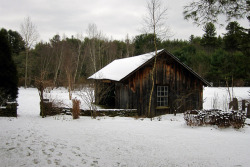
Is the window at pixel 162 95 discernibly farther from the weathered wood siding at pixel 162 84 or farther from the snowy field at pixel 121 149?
the snowy field at pixel 121 149

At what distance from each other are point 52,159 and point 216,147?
4.81 m

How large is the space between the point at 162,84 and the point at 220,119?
595 centimetres

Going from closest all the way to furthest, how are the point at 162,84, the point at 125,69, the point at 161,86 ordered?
1. the point at 162,84
2. the point at 161,86
3. the point at 125,69

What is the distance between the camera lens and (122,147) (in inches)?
208

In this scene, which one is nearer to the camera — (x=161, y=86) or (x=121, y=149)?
(x=121, y=149)

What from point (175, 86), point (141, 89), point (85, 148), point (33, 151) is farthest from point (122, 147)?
point (175, 86)

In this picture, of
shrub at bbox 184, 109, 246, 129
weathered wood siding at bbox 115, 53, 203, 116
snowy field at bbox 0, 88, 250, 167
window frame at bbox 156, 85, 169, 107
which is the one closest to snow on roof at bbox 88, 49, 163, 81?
weathered wood siding at bbox 115, 53, 203, 116

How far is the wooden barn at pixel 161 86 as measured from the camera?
12.9 meters

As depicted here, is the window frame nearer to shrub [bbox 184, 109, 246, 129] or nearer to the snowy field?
shrub [bbox 184, 109, 246, 129]

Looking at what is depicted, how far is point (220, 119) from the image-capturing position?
7.96m

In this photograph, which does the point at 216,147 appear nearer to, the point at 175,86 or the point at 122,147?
the point at 122,147

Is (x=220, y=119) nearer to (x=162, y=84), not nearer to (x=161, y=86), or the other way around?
(x=162, y=84)

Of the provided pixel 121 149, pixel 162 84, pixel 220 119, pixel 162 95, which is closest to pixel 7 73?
pixel 121 149

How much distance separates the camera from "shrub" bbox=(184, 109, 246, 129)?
7828mm
